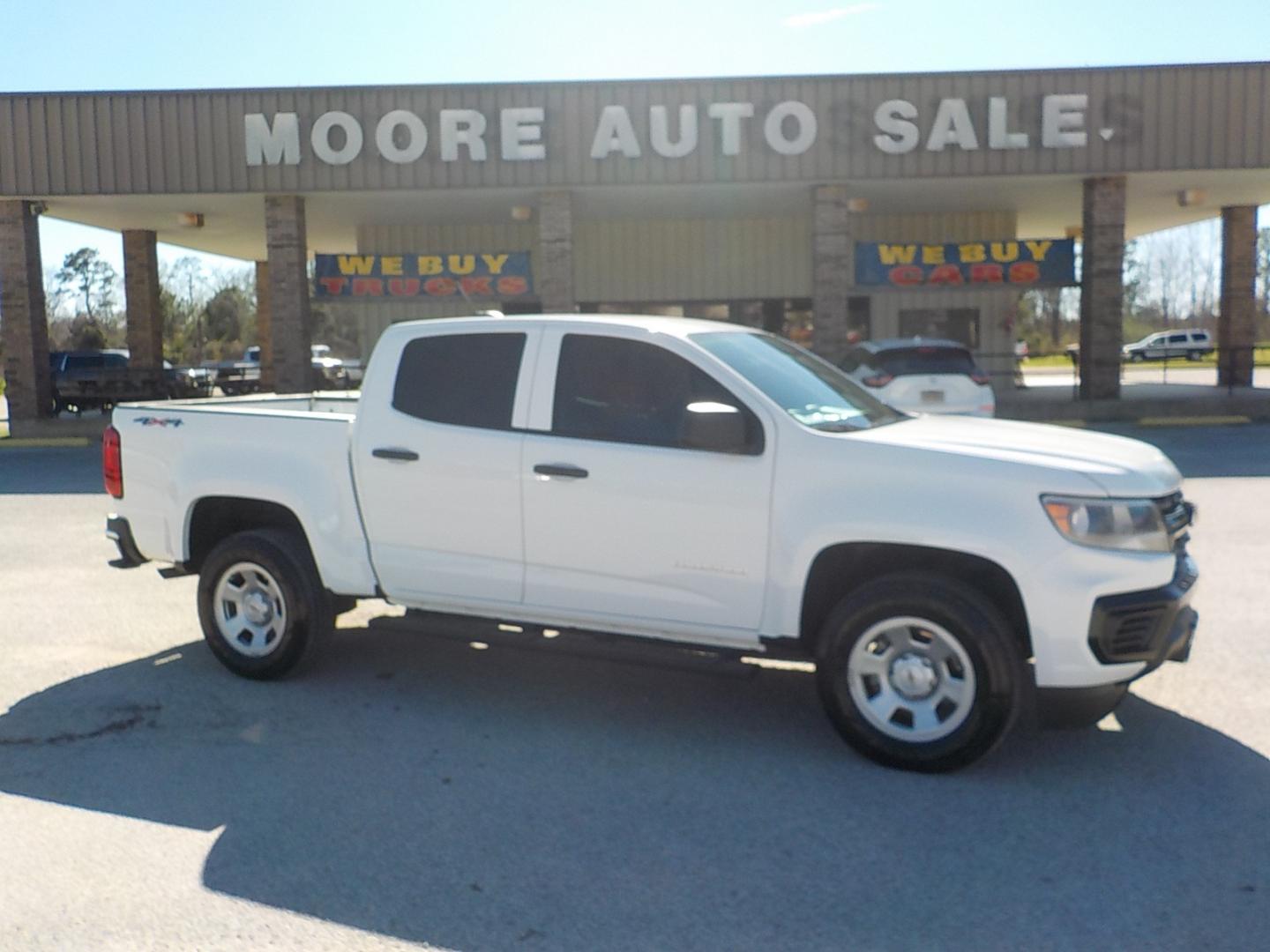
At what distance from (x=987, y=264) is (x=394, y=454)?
60.9ft

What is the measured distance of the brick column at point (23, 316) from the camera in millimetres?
22344

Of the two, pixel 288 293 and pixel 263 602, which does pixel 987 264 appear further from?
pixel 263 602

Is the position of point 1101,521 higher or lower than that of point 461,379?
lower

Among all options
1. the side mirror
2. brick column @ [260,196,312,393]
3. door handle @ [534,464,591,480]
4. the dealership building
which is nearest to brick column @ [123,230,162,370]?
the dealership building

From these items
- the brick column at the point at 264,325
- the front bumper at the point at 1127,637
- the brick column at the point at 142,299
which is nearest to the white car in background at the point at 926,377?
the front bumper at the point at 1127,637

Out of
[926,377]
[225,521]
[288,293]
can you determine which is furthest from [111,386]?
[225,521]

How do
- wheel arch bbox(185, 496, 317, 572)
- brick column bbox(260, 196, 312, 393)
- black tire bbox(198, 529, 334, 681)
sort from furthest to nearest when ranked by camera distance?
brick column bbox(260, 196, 312, 393) < wheel arch bbox(185, 496, 317, 572) < black tire bbox(198, 529, 334, 681)

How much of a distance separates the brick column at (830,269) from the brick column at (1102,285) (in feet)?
13.8

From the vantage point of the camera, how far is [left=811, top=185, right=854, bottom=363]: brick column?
21.4 metres

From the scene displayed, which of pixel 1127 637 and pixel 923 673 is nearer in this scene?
pixel 1127 637

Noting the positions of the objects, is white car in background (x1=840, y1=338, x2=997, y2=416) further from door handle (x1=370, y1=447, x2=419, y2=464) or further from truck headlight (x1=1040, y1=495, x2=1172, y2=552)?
truck headlight (x1=1040, y1=495, x2=1172, y2=552)

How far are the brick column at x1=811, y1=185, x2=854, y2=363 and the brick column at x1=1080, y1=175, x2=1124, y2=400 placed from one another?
419 cm

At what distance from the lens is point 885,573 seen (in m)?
5.37

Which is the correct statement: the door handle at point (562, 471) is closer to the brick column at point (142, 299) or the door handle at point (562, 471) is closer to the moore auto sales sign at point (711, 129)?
the moore auto sales sign at point (711, 129)
